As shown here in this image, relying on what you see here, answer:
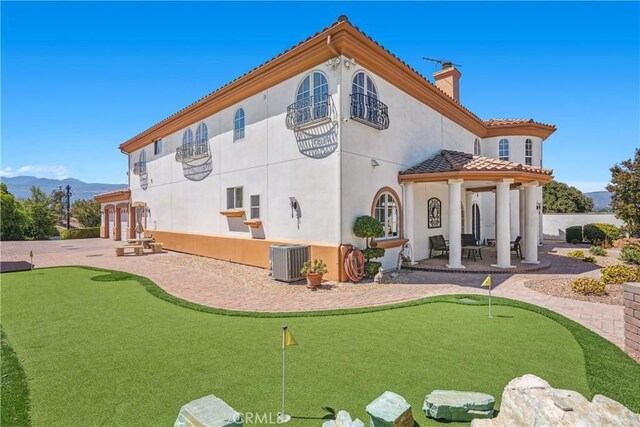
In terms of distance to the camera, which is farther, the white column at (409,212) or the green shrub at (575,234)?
the green shrub at (575,234)

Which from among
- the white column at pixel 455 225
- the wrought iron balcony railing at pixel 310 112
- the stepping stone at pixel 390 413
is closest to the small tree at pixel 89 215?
the wrought iron balcony railing at pixel 310 112

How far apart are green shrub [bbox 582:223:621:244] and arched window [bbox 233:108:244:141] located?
2397 centimetres

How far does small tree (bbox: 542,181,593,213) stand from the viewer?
3572 centimetres

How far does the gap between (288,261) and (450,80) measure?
1679cm

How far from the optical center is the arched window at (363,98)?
10992 millimetres

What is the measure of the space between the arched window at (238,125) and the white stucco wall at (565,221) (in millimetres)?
27231

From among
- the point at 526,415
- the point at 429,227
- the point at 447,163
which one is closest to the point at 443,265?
the point at 429,227

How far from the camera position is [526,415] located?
2.79 metres

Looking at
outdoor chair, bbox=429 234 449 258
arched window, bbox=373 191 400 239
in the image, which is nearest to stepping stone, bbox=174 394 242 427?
arched window, bbox=373 191 400 239

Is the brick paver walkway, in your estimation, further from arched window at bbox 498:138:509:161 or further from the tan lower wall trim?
arched window at bbox 498:138:509:161

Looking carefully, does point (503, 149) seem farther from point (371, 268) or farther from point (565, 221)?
point (371, 268)

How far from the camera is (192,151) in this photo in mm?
18172

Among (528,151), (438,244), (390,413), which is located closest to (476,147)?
(528,151)

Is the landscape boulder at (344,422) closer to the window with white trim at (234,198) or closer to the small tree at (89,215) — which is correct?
the window with white trim at (234,198)
